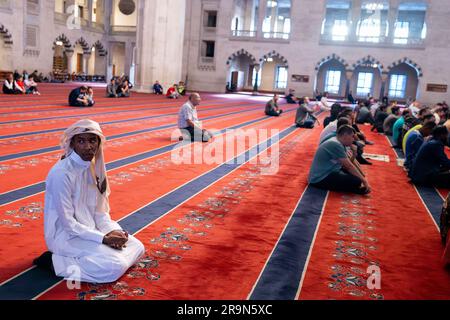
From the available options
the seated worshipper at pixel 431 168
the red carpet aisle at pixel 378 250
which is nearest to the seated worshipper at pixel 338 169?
the red carpet aisle at pixel 378 250

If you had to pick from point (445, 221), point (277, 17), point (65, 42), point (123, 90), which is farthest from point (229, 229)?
point (277, 17)

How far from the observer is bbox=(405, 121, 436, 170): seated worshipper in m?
4.89

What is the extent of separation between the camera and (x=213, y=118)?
943 cm

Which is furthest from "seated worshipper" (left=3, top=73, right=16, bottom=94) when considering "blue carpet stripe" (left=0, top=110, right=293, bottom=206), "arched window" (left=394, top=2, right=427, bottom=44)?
"arched window" (left=394, top=2, right=427, bottom=44)

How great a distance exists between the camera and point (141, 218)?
2.97 metres

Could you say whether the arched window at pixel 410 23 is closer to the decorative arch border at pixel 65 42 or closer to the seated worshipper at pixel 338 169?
the decorative arch border at pixel 65 42

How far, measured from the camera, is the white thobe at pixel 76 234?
77.7 inches

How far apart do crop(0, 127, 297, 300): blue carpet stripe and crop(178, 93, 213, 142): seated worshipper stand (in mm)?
739

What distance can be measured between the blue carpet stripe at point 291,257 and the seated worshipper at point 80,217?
25.8 inches

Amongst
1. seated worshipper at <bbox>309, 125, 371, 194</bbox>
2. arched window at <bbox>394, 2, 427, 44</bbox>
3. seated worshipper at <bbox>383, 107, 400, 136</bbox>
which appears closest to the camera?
seated worshipper at <bbox>309, 125, 371, 194</bbox>

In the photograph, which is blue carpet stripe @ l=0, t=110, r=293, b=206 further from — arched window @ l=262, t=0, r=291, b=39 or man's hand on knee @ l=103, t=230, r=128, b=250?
arched window @ l=262, t=0, r=291, b=39

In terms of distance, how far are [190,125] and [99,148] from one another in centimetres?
416

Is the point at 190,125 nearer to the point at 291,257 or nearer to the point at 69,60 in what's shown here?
the point at 291,257

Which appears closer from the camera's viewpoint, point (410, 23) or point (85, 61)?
point (410, 23)
